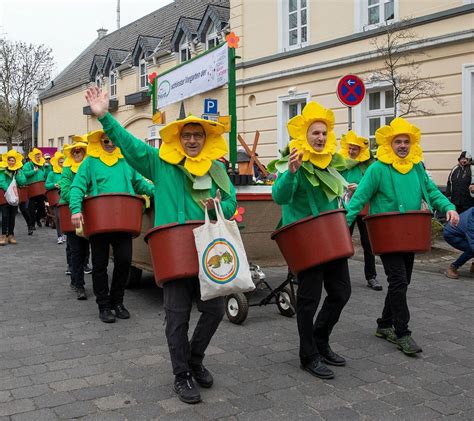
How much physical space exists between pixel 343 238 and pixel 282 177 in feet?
1.97

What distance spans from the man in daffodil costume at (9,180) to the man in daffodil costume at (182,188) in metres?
9.35

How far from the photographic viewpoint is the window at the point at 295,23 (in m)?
15.9

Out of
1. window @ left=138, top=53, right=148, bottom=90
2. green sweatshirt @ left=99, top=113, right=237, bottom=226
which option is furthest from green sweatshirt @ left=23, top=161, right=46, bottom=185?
window @ left=138, top=53, right=148, bottom=90

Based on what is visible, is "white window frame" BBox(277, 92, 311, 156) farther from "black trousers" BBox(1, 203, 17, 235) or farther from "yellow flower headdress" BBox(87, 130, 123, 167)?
"yellow flower headdress" BBox(87, 130, 123, 167)

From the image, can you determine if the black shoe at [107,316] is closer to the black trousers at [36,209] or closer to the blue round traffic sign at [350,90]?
the blue round traffic sign at [350,90]

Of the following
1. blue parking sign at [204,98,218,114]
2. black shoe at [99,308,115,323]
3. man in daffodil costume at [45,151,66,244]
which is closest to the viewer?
black shoe at [99,308,115,323]

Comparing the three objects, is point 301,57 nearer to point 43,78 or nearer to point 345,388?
point 345,388

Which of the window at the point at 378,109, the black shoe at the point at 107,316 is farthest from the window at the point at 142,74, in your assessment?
the black shoe at the point at 107,316

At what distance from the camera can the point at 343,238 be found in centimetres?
416

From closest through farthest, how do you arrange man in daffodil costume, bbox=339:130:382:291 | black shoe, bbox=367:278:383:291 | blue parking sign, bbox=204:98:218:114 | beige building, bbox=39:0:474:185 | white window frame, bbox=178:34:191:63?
1. black shoe, bbox=367:278:383:291
2. man in daffodil costume, bbox=339:130:382:291
3. blue parking sign, bbox=204:98:218:114
4. beige building, bbox=39:0:474:185
5. white window frame, bbox=178:34:191:63

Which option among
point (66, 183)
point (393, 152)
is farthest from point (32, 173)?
point (393, 152)

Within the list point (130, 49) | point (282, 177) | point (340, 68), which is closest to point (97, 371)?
point (282, 177)

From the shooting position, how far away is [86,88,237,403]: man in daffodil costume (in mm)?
3836

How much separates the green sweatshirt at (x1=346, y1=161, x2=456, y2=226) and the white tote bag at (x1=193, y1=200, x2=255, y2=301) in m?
1.41
